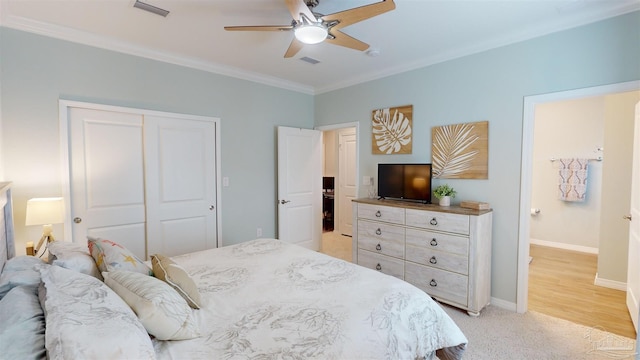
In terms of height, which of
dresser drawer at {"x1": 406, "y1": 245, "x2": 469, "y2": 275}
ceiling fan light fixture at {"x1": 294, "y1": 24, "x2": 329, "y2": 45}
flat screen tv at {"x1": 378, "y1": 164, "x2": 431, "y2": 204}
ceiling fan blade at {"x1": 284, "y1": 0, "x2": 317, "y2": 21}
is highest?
ceiling fan blade at {"x1": 284, "y1": 0, "x2": 317, "y2": 21}

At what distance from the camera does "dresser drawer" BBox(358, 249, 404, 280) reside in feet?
10.5

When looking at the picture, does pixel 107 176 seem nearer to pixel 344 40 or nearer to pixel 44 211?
pixel 44 211

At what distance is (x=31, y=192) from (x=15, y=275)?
5.72 feet

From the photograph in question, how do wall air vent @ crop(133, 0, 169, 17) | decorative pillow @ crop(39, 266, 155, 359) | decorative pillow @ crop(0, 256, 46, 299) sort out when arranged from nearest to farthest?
decorative pillow @ crop(39, 266, 155, 359) < decorative pillow @ crop(0, 256, 46, 299) < wall air vent @ crop(133, 0, 169, 17)

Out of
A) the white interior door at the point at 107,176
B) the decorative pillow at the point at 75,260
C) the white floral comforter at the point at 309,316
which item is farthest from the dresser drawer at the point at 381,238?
the decorative pillow at the point at 75,260

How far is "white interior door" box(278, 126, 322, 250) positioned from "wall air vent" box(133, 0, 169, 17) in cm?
206

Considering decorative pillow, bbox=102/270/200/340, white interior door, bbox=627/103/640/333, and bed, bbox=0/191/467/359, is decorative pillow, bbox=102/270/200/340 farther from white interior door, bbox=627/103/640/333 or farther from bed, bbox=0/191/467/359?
white interior door, bbox=627/103/640/333

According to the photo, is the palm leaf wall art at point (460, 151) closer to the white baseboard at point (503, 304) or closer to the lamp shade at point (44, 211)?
the white baseboard at point (503, 304)

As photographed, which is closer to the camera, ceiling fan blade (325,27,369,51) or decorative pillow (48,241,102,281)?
decorative pillow (48,241,102,281)

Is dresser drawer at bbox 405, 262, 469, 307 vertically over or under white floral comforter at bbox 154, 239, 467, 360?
under

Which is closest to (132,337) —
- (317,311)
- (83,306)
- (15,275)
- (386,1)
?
(83,306)

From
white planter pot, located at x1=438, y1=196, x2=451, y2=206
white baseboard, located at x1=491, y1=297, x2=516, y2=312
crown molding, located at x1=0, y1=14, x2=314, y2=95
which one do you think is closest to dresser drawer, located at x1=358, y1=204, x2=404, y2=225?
white planter pot, located at x1=438, y1=196, x2=451, y2=206

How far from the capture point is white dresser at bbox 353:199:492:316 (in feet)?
8.88

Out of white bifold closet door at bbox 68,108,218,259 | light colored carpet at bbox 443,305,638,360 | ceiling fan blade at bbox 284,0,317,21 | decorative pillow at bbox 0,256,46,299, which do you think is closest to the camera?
decorative pillow at bbox 0,256,46,299
